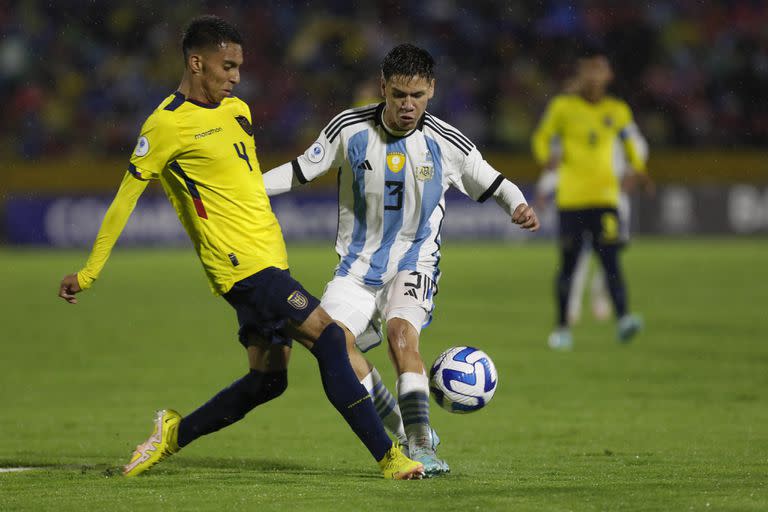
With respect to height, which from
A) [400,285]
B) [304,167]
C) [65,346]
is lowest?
[65,346]

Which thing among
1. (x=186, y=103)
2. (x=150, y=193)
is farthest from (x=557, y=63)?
(x=186, y=103)

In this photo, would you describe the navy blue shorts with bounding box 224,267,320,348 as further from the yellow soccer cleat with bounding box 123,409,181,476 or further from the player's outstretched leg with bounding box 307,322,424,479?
the yellow soccer cleat with bounding box 123,409,181,476

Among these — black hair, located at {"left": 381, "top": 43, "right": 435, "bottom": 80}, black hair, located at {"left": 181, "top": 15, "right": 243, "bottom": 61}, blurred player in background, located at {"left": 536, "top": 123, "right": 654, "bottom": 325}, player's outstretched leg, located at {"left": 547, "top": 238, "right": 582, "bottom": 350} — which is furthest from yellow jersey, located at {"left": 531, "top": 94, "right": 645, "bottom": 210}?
black hair, located at {"left": 181, "top": 15, "right": 243, "bottom": 61}

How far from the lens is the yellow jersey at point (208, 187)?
5273 mm

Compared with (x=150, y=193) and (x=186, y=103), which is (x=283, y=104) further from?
(x=186, y=103)

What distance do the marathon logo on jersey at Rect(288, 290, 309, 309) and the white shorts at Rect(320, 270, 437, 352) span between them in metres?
0.56

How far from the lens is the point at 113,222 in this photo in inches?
208

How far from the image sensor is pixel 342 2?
1016 inches

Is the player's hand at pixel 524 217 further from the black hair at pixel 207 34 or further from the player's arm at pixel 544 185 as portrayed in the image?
the player's arm at pixel 544 185

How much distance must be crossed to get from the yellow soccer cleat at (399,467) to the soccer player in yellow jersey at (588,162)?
20.5ft

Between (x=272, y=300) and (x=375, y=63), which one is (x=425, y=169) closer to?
(x=272, y=300)

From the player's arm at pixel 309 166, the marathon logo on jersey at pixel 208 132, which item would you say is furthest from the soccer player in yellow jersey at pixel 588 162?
the marathon logo on jersey at pixel 208 132

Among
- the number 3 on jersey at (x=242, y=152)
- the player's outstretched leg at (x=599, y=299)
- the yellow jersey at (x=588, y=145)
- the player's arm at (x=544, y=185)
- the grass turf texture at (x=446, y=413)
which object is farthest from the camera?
the player's outstretched leg at (x=599, y=299)

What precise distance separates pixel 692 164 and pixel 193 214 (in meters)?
18.6
